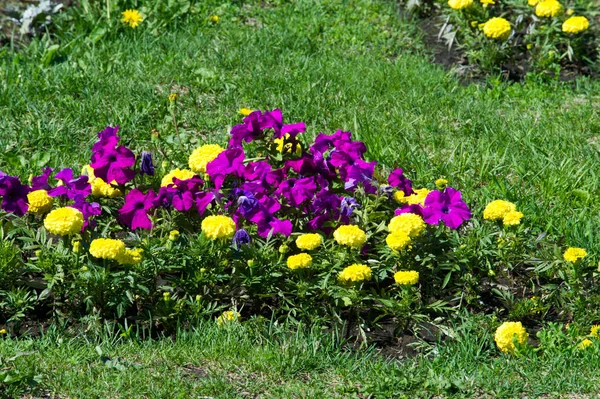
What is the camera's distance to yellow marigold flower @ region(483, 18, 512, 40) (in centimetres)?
652

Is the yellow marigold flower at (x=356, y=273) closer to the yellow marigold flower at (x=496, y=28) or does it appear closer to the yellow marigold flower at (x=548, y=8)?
the yellow marigold flower at (x=496, y=28)

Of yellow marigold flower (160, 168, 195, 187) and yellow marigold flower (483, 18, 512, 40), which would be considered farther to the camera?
yellow marigold flower (483, 18, 512, 40)

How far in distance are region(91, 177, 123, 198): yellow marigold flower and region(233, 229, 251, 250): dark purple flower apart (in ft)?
2.28

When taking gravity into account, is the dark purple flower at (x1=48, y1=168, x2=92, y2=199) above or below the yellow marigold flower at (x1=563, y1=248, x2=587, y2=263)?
above

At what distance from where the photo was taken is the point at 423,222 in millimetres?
4105

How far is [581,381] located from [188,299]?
65.5 inches

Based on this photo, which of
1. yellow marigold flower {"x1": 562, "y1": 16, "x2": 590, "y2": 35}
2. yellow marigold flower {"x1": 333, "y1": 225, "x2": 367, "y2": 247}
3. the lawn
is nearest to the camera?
the lawn

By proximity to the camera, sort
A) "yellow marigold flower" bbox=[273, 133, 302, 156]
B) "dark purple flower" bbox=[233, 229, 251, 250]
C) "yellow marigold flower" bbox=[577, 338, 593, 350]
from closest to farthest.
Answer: "yellow marigold flower" bbox=[577, 338, 593, 350] → "dark purple flower" bbox=[233, 229, 251, 250] → "yellow marigold flower" bbox=[273, 133, 302, 156]

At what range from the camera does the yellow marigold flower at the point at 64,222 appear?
382 cm

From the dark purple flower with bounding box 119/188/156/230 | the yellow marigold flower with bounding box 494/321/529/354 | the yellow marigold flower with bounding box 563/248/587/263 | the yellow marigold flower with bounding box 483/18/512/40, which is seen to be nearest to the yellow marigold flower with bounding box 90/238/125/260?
the dark purple flower with bounding box 119/188/156/230

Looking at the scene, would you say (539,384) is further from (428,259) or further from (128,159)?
(128,159)

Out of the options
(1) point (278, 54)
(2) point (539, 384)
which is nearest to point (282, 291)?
(2) point (539, 384)

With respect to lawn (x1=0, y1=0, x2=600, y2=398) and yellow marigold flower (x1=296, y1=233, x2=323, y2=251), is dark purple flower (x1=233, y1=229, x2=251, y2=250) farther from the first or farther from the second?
lawn (x1=0, y1=0, x2=600, y2=398)

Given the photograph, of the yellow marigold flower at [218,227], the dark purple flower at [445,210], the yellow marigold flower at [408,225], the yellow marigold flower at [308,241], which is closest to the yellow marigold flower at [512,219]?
the dark purple flower at [445,210]
